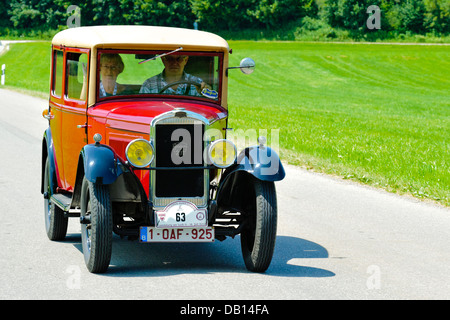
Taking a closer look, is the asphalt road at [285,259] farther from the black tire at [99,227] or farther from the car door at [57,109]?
the car door at [57,109]

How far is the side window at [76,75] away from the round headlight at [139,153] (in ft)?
3.61

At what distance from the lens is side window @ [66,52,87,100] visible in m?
6.91

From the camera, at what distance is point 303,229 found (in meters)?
8.00

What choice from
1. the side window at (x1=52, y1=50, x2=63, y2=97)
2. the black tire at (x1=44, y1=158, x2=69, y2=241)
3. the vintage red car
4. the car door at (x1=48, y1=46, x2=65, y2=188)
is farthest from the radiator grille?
the side window at (x1=52, y1=50, x2=63, y2=97)

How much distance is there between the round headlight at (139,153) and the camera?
6.01 m

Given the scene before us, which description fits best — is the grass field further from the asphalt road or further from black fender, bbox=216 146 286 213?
black fender, bbox=216 146 286 213

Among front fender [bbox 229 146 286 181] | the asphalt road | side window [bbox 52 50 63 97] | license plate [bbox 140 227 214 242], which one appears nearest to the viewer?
the asphalt road

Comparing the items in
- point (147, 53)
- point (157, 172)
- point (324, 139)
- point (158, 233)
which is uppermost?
point (147, 53)

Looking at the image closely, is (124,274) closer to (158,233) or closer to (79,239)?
(158,233)

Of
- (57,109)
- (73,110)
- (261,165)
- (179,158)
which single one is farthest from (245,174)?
(57,109)

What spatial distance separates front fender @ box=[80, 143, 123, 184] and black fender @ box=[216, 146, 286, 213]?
0.91 metres

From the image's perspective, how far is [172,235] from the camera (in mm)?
5938

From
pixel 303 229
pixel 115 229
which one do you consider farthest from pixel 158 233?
pixel 303 229
